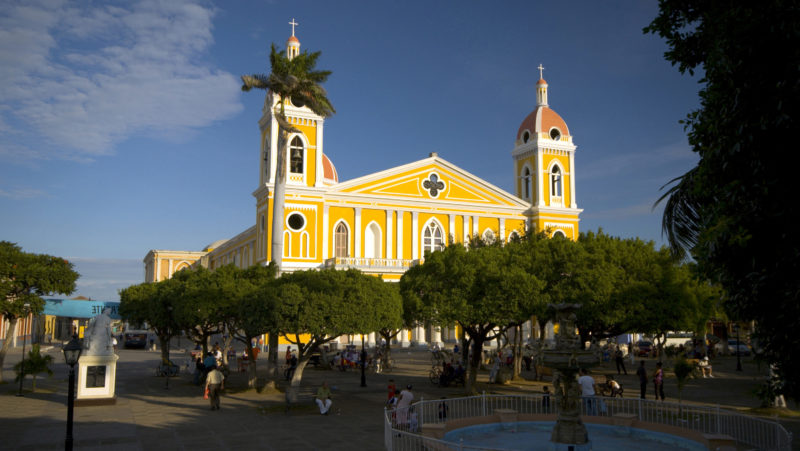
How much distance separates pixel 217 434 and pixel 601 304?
49.4ft

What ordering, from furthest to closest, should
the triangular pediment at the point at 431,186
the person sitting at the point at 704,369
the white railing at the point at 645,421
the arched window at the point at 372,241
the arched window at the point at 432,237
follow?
the arched window at the point at 432,237 → the arched window at the point at 372,241 → the triangular pediment at the point at 431,186 → the person sitting at the point at 704,369 → the white railing at the point at 645,421

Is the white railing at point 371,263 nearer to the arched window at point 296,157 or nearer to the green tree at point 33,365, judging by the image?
the arched window at point 296,157

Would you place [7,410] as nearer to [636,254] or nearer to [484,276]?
[484,276]

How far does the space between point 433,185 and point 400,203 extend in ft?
11.0

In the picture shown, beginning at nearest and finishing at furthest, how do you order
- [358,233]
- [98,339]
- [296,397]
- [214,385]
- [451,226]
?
1. [214,385]
2. [296,397]
3. [98,339]
4. [358,233]
5. [451,226]

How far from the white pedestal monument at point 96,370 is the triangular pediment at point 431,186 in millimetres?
29248

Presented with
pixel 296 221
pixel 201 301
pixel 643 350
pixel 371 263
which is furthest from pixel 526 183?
pixel 201 301

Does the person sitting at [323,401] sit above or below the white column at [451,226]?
below

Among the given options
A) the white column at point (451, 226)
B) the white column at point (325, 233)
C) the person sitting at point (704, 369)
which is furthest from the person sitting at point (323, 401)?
the white column at point (451, 226)

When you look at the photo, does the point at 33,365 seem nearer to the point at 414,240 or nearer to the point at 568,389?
the point at 568,389

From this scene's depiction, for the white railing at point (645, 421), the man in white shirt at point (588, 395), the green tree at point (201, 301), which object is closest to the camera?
the white railing at point (645, 421)

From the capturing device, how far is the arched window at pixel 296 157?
44875 mm

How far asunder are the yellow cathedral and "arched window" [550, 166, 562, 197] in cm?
9

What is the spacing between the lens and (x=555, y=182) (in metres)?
54.3
